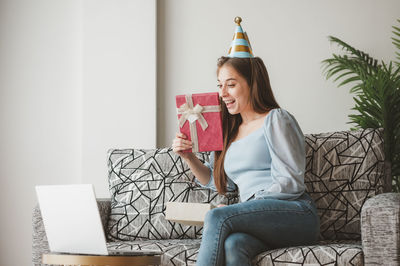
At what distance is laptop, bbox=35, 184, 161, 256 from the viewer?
1.56 m

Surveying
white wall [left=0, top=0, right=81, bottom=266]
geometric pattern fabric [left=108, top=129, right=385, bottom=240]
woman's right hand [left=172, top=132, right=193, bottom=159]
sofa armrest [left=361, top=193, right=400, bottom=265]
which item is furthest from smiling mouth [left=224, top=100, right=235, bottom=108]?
white wall [left=0, top=0, right=81, bottom=266]

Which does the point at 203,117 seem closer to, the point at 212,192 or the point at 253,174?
the point at 253,174

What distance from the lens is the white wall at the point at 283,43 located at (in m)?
3.06

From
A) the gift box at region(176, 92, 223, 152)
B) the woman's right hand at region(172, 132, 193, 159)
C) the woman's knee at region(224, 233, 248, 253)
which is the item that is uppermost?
the gift box at region(176, 92, 223, 152)

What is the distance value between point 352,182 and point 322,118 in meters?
0.93

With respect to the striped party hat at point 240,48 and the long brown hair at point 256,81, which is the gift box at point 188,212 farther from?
the striped party hat at point 240,48

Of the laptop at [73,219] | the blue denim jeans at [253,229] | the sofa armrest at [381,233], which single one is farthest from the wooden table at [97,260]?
the sofa armrest at [381,233]

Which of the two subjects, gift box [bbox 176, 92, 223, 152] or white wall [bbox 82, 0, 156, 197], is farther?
white wall [bbox 82, 0, 156, 197]

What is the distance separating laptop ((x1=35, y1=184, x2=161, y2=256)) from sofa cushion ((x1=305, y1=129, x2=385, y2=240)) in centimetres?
98

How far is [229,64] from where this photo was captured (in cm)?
216

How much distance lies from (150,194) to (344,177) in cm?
86

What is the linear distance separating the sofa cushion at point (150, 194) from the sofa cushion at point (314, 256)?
62 centimetres

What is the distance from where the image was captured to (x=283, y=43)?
3107 mm

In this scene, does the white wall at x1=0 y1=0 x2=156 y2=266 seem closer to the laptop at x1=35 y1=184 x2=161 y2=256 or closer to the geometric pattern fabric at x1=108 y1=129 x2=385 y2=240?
the geometric pattern fabric at x1=108 y1=129 x2=385 y2=240
